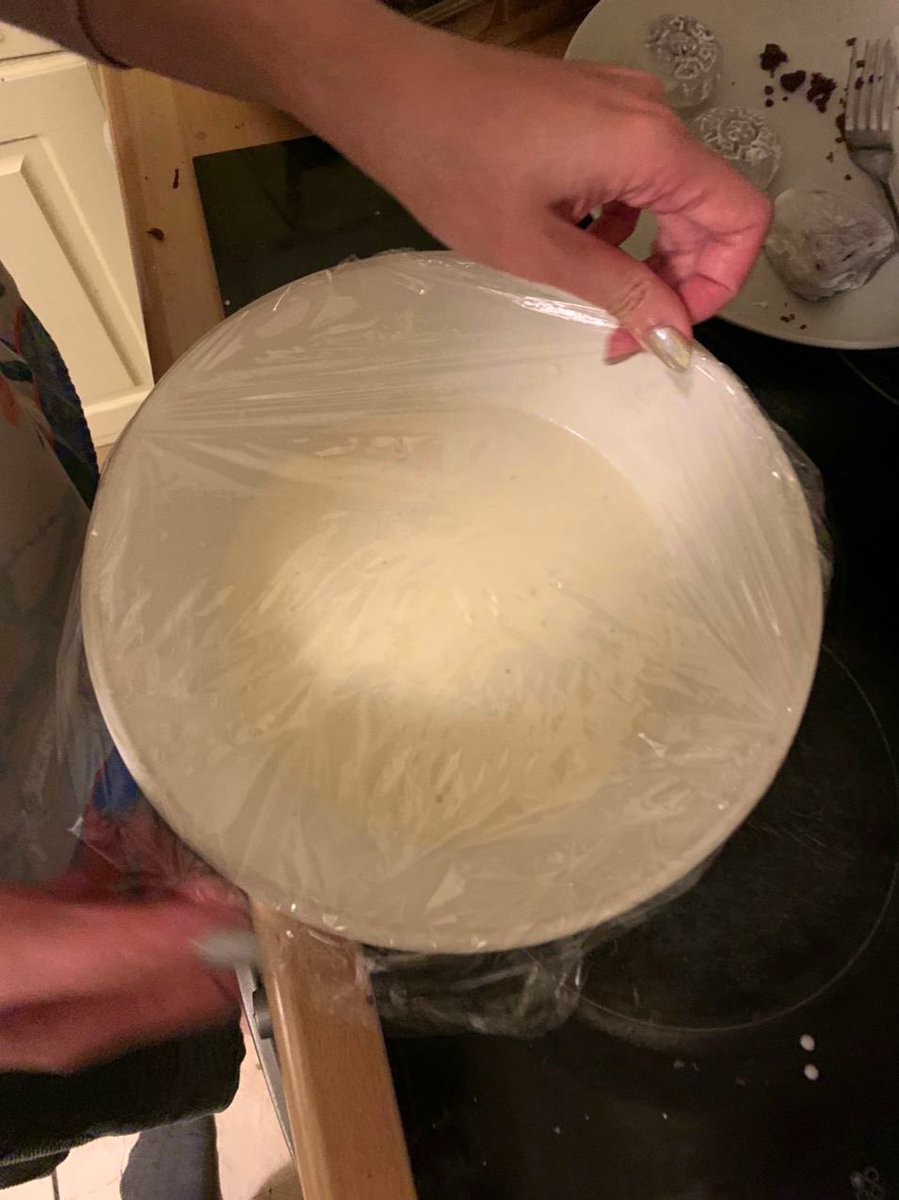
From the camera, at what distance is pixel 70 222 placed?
3.00ft

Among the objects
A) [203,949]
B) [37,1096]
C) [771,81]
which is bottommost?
[37,1096]

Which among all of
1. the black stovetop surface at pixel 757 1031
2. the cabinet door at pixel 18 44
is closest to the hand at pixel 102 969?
the black stovetop surface at pixel 757 1031

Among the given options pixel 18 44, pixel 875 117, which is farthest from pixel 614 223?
pixel 18 44

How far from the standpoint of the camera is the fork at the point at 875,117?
20.6 inches

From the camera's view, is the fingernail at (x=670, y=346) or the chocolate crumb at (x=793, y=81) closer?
the fingernail at (x=670, y=346)

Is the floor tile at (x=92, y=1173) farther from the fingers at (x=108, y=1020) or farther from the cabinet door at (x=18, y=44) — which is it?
the cabinet door at (x=18, y=44)

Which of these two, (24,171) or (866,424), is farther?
(24,171)

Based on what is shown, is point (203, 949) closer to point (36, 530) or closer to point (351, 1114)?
point (351, 1114)

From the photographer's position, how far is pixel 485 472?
0.50m

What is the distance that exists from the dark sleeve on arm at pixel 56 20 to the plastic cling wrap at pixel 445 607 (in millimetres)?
127

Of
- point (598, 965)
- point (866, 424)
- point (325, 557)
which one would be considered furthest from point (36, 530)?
point (866, 424)

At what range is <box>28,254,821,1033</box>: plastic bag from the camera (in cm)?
35

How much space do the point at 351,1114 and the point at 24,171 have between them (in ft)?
2.87

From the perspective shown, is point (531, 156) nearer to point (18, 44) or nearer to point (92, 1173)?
point (18, 44)
